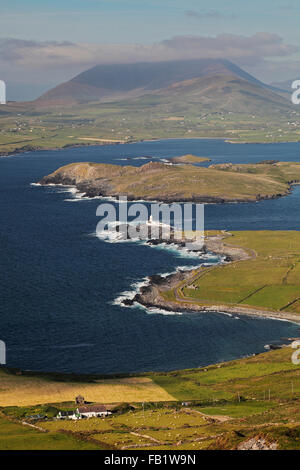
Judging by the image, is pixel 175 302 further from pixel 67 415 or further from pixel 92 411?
pixel 67 415

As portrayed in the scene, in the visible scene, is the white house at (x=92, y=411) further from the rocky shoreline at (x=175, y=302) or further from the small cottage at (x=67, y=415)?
the rocky shoreline at (x=175, y=302)

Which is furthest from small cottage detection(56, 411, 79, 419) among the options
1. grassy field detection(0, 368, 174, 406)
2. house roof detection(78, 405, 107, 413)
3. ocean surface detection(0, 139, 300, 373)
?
ocean surface detection(0, 139, 300, 373)

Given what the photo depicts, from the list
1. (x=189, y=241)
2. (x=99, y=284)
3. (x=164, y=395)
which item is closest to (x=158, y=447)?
(x=164, y=395)

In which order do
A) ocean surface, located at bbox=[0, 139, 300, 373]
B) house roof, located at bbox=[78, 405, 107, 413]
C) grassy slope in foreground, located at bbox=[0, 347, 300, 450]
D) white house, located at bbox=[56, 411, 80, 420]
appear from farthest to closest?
1. ocean surface, located at bbox=[0, 139, 300, 373]
2. house roof, located at bbox=[78, 405, 107, 413]
3. white house, located at bbox=[56, 411, 80, 420]
4. grassy slope in foreground, located at bbox=[0, 347, 300, 450]

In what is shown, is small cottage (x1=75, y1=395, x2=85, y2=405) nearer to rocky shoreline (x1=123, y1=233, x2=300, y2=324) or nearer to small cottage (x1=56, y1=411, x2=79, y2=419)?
small cottage (x1=56, y1=411, x2=79, y2=419)
